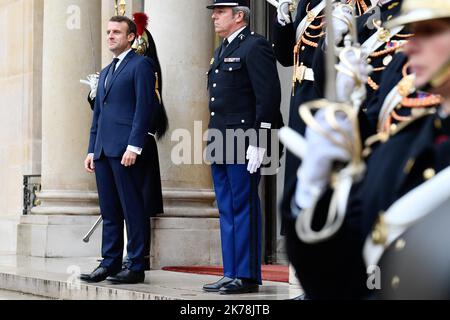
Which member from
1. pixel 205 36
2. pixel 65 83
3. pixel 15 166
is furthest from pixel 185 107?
pixel 15 166

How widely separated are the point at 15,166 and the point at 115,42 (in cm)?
572

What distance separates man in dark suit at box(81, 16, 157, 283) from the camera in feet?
24.7

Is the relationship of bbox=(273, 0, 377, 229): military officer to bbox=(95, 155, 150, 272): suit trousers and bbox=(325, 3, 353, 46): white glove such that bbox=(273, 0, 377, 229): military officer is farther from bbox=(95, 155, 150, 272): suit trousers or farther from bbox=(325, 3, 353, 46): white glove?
bbox=(95, 155, 150, 272): suit trousers

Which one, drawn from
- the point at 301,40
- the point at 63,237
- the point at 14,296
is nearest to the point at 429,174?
the point at 301,40

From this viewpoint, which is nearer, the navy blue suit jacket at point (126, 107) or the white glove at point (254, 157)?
the white glove at point (254, 157)

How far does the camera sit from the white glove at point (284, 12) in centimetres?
606

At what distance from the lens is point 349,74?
341 cm

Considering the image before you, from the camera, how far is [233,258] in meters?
6.82

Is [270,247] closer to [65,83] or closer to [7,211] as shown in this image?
[65,83]

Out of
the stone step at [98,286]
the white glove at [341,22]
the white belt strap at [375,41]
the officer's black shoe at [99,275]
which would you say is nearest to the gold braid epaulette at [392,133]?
the white belt strap at [375,41]

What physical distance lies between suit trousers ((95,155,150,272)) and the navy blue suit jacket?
125mm

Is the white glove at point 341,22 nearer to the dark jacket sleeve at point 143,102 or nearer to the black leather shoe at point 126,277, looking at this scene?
the dark jacket sleeve at point 143,102

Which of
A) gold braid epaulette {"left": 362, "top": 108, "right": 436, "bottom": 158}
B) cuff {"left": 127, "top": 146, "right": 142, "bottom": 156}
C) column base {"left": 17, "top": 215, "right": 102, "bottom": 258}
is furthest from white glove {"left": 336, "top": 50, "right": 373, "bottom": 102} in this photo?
column base {"left": 17, "top": 215, "right": 102, "bottom": 258}

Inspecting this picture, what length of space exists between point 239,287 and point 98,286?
1131mm
